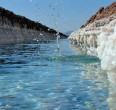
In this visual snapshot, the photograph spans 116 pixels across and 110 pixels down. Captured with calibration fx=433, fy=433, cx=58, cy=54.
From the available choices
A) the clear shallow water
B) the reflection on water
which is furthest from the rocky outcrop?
the reflection on water

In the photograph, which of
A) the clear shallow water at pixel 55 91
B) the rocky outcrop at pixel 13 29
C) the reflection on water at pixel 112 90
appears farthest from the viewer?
the rocky outcrop at pixel 13 29

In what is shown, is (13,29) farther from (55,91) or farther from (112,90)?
(112,90)

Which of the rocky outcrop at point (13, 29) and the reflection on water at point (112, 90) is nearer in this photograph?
the reflection on water at point (112, 90)

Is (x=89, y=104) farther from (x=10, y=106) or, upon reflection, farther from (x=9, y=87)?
(x=9, y=87)

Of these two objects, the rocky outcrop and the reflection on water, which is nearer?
the reflection on water

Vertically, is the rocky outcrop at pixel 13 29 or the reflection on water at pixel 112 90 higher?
the rocky outcrop at pixel 13 29

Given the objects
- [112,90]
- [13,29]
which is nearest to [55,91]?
[112,90]

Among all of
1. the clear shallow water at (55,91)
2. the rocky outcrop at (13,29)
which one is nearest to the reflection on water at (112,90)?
the clear shallow water at (55,91)

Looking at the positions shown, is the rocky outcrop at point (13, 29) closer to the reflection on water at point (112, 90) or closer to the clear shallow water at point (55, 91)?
the clear shallow water at point (55, 91)

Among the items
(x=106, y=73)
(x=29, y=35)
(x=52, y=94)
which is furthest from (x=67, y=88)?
(x=29, y=35)

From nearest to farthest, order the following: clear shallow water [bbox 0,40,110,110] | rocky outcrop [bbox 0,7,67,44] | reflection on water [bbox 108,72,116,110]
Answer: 1. reflection on water [bbox 108,72,116,110]
2. clear shallow water [bbox 0,40,110,110]
3. rocky outcrop [bbox 0,7,67,44]

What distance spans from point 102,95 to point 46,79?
277cm

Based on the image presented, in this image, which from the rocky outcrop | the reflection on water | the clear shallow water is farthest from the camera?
the rocky outcrop

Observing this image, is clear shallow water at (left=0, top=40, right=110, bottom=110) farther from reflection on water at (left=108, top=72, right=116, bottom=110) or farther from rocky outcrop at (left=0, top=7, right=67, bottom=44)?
rocky outcrop at (left=0, top=7, right=67, bottom=44)
